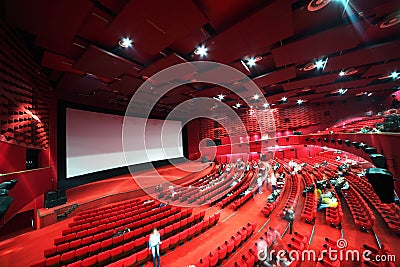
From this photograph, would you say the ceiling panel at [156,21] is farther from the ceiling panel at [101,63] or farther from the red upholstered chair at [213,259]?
the red upholstered chair at [213,259]

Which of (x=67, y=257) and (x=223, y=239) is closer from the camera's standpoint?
(x=67, y=257)

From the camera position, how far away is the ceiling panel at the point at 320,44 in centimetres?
446

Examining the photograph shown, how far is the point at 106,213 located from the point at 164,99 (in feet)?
24.4

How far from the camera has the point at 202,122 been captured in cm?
2066

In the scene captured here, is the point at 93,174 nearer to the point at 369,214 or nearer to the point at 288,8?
the point at 288,8

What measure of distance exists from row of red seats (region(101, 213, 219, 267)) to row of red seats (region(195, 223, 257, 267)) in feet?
3.78

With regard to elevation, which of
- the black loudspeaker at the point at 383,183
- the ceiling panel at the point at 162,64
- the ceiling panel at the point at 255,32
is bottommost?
the black loudspeaker at the point at 383,183

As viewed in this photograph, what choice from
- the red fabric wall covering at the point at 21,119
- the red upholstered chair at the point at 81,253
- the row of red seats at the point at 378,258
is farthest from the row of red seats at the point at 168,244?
the row of red seats at the point at 378,258

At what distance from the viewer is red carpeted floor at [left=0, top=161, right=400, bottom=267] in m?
4.80

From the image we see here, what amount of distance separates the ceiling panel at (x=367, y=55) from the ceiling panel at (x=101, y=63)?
805cm

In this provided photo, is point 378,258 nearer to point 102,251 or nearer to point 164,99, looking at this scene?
point 102,251

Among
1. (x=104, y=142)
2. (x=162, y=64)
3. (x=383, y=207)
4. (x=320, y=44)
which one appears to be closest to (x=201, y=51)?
(x=162, y=64)
